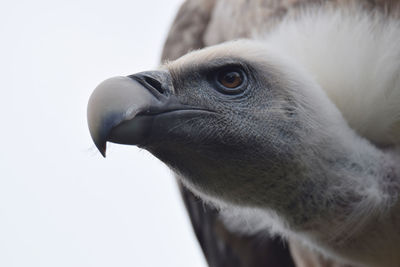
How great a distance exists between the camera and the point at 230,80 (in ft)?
9.47

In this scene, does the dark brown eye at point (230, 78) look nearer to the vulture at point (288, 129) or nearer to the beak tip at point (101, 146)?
the vulture at point (288, 129)

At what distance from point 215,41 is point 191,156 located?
2.26 meters

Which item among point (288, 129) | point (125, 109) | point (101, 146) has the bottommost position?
point (288, 129)

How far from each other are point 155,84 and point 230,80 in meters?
0.33

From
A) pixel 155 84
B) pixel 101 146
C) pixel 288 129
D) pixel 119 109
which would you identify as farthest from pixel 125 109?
pixel 288 129

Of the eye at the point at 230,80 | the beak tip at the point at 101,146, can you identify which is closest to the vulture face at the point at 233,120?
the eye at the point at 230,80

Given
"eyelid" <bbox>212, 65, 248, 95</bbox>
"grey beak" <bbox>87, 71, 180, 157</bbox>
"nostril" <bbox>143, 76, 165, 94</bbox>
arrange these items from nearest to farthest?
"grey beak" <bbox>87, 71, 180, 157</bbox> → "nostril" <bbox>143, 76, 165, 94</bbox> → "eyelid" <bbox>212, 65, 248, 95</bbox>

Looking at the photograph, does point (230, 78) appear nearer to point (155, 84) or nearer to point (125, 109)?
point (155, 84)

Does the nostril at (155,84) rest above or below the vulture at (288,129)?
above

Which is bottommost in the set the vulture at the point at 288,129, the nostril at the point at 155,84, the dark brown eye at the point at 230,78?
the vulture at the point at 288,129

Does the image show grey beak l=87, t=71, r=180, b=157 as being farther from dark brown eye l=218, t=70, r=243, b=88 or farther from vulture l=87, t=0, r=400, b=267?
dark brown eye l=218, t=70, r=243, b=88

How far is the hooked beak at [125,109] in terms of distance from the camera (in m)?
2.49

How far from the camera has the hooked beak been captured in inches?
98.2

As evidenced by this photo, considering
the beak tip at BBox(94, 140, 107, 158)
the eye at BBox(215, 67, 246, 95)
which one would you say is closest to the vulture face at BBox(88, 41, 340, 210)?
the eye at BBox(215, 67, 246, 95)
